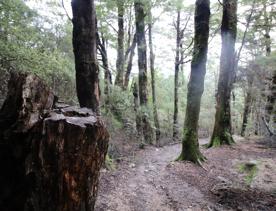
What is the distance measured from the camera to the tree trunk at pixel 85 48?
5.73 m

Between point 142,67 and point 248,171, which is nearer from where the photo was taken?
point 248,171

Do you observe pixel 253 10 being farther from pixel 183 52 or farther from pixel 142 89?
pixel 142 89

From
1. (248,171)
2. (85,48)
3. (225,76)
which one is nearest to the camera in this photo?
(85,48)

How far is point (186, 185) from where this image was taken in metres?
6.33

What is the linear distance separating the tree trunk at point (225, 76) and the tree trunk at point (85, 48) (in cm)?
745

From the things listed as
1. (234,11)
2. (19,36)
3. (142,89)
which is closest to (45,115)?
(19,36)

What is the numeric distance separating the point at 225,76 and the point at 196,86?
411 cm

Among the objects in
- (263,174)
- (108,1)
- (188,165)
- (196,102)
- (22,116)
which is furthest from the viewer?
(108,1)

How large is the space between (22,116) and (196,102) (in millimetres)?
→ 6023

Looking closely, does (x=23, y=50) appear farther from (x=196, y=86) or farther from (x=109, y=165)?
(x=196, y=86)

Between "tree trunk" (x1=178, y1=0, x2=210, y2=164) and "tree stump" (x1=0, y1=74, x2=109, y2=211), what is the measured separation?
5297 millimetres

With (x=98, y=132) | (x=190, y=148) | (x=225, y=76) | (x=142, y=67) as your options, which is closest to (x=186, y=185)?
(x=190, y=148)

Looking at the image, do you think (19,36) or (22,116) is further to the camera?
(19,36)

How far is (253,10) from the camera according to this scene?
56.4 ft
